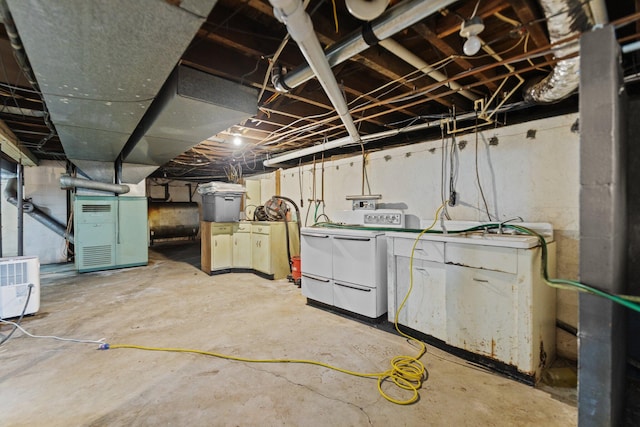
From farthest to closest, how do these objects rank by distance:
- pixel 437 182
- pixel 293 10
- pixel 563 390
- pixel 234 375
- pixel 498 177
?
pixel 437 182 < pixel 498 177 < pixel 234 375 < pixel 563 390 < pixel 293 10

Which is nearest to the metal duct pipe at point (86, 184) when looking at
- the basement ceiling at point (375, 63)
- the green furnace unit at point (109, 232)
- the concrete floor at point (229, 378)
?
the green furnace unit at point (109, 232)

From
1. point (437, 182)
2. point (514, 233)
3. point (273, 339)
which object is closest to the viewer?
point (514, 233)

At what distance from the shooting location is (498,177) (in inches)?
96.2

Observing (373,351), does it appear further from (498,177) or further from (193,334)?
(498,177)

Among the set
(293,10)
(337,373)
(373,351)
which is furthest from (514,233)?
(293,10)

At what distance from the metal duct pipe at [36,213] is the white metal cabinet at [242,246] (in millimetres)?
3639

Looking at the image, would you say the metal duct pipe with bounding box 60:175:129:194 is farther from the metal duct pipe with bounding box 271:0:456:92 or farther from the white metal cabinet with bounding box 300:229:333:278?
the metal duct pipe with bounding box 271:0:456:92

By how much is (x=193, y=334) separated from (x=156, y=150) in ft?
8.96

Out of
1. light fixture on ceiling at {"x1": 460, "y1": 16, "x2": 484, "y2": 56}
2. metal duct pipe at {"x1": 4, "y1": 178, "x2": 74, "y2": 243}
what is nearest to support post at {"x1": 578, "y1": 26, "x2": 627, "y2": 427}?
light fixture on ceiling at {"x1": 460, "y1": 16, "x2": 484, "y2": 56}

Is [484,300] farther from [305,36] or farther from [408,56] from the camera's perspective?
[305,36]

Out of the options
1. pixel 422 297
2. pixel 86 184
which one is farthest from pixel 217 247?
pixel 422 297

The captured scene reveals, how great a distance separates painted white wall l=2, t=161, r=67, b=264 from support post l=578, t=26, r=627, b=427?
789cm

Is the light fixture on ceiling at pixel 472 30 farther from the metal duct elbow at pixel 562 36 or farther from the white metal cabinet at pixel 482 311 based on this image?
the white metal cabinet at pixel 482 311

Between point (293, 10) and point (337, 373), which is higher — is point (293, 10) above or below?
above
